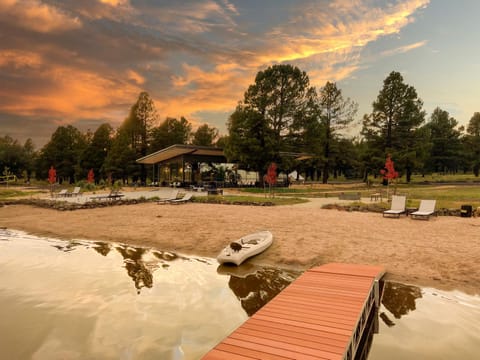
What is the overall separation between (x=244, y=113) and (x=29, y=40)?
20188mm

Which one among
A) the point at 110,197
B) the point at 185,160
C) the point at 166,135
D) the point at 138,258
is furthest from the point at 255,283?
the point at 166,135

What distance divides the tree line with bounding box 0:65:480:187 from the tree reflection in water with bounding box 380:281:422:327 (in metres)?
26.0

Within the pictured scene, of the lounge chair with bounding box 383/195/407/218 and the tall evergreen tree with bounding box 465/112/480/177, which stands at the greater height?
the tall evergreen tree with bounding box 465/112/480/177

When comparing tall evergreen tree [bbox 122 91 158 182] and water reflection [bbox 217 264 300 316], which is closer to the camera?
water reflection [bbox 217 264 300 316]

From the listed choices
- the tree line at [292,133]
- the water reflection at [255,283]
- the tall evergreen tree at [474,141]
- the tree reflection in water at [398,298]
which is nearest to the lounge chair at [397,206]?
the tree reflection in water at [398,298]

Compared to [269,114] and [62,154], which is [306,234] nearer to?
[269,114]

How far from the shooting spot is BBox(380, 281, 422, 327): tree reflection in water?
5992mm

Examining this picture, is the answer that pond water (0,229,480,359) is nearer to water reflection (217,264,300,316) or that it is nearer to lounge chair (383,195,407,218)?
water reflection (217,264,300,316)

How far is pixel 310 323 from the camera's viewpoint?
4.45 meters

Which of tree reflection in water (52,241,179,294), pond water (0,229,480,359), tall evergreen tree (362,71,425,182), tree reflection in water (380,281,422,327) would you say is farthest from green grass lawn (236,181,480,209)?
tree reflection in water (52,241,179,294)

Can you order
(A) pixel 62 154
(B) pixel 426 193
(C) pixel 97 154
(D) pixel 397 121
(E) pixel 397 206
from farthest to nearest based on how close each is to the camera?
(A) pixel 62 154, (C) pixel 97 154, (D) pixel 397 121, (B) pixel 426 193, (E) pixel 397 206

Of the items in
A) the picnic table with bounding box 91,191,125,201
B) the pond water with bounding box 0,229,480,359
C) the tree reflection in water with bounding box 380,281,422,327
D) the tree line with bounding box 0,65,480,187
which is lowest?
the pond water with bounding box 0,229,480,359

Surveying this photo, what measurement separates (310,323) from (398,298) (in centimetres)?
333

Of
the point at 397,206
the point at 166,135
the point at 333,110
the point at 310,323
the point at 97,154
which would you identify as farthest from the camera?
the point at 97,154
